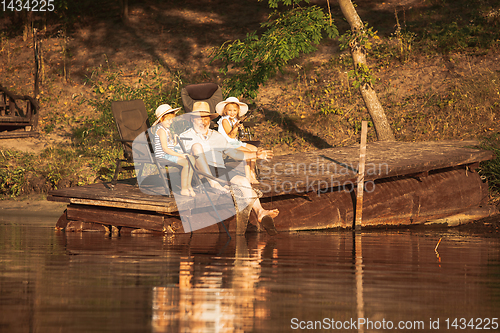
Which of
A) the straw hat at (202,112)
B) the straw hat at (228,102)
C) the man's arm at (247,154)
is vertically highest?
the straw hat at (228,102)

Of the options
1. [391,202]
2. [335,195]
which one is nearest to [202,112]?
[335,195]

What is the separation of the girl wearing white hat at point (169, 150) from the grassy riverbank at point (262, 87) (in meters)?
3.29

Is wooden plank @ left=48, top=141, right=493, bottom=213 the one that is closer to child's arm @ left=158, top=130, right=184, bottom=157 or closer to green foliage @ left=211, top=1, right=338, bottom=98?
child's arm @ left=158, top=130, right=184, bottom=157

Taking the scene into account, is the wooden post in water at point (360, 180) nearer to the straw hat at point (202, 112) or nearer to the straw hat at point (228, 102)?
the straw hat at point (228, 102)

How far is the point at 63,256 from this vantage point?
6.93m

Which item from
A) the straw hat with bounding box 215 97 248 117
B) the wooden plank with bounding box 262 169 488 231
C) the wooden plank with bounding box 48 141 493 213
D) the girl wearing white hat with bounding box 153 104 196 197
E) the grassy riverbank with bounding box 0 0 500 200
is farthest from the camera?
the grassy riverbank with bounding box 0 0 500 200

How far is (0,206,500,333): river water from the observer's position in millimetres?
4160

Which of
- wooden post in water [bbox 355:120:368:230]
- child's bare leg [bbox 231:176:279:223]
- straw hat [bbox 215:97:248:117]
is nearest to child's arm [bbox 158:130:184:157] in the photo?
child's bare leg [bbox 231:176:279:223]

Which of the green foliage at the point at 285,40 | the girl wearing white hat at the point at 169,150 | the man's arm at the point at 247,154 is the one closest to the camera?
the girl wearing white hat at the point at 169,150

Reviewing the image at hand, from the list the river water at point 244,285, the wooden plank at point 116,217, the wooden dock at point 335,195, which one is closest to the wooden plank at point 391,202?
the wooden dock at point 335,195

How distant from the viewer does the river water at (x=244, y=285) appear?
13.6ft

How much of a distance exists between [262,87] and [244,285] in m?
13.9

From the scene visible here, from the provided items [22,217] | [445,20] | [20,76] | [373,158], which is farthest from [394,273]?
[20,76]

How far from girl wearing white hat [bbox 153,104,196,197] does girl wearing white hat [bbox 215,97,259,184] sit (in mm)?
719
